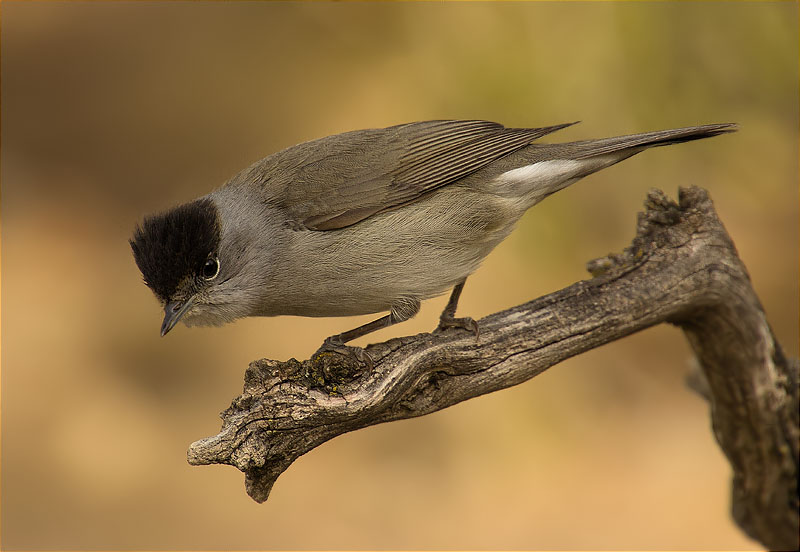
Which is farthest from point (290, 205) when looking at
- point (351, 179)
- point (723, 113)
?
point (723, 113)

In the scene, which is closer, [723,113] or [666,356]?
[723,113]

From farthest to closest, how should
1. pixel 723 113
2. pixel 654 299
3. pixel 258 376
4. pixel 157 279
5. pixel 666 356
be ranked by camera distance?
pixel 666 356
pixel 723 113
pixel 654 299
pixel 157 279
pixel 258 376

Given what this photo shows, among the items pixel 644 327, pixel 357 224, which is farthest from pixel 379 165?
pixel 644 327

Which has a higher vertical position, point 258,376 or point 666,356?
point 666,356

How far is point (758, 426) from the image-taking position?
3.43m

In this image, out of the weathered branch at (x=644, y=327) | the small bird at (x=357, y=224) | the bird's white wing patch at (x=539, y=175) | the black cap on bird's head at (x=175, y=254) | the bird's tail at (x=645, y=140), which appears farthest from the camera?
the bird's white wing patch at (x=539, y=175)

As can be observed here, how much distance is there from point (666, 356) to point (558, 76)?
249 centimetres

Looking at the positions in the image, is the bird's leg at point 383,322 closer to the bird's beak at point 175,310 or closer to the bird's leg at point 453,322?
the bird's leg at point 453,322

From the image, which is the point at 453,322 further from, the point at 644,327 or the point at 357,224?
the point at 644,327

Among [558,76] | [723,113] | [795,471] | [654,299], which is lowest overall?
[795,471]

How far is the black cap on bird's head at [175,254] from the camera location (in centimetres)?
313

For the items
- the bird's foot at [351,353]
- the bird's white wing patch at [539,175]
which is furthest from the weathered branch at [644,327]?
the bird's white wing patch at [539,175]

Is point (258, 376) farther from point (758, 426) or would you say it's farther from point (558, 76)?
point (558, 76)

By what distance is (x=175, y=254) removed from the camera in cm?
313
